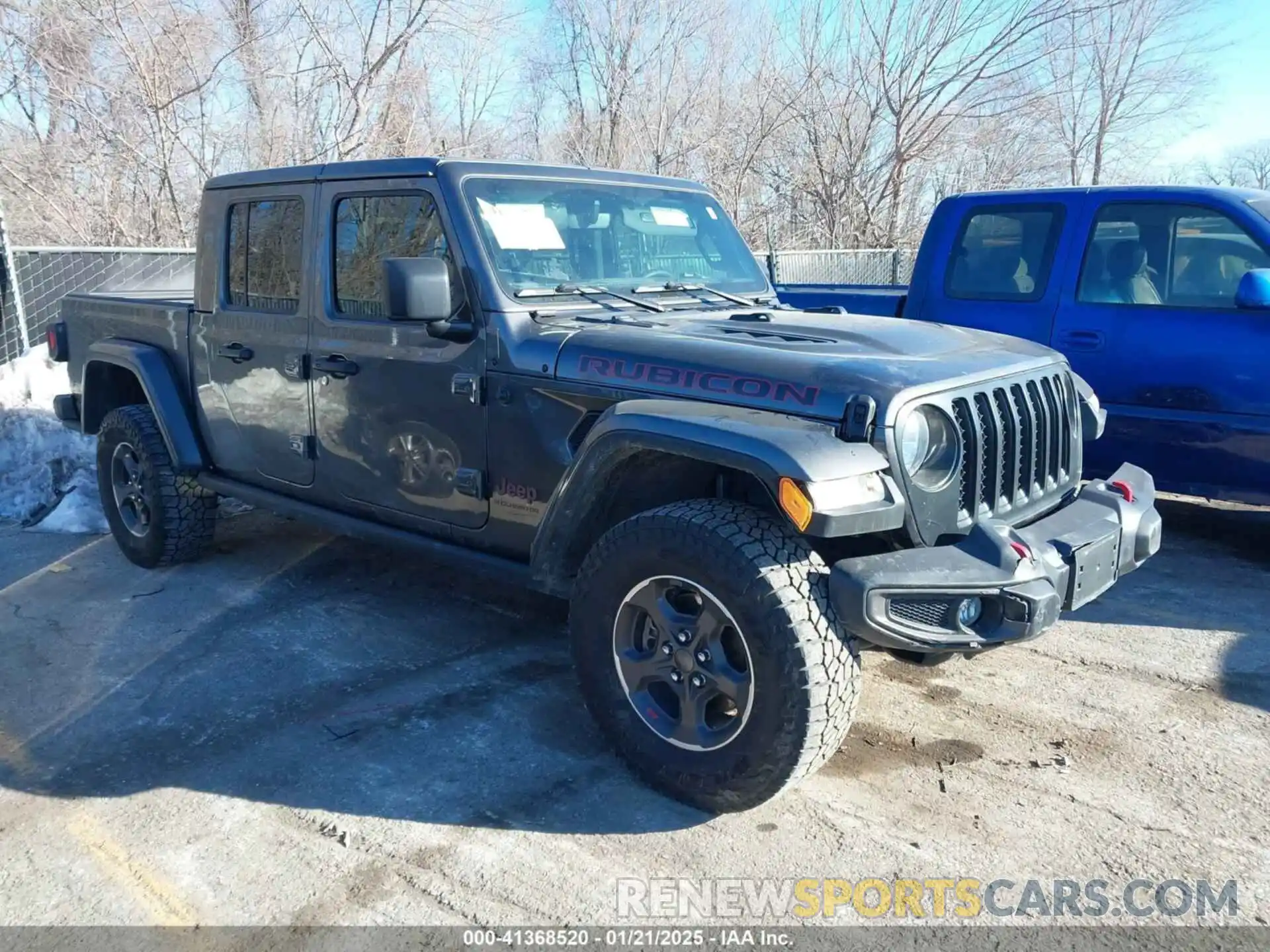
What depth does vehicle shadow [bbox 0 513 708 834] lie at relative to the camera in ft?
10.6

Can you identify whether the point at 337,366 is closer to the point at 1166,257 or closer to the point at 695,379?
the point at 695,379

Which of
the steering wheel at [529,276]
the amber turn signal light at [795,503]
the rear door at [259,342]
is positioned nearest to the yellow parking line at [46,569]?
the rear door at [259,342]

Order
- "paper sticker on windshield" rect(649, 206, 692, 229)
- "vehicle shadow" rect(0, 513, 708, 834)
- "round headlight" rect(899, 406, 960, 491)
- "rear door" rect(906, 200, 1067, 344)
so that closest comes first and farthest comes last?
"round headlight" rect(899, 406, 960, 491) → "vehicle shadow" rect(0, 513, 708, 834) → "paper sticker on windshield" rect(649, 206, 692, 229) → "rear door" rect(906, 200, 1067, 344)

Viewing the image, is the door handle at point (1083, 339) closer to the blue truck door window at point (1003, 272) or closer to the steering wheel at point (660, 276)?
the blue truck door window at point (1003, 272)

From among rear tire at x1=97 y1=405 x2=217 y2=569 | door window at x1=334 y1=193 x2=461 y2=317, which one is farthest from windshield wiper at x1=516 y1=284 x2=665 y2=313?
rear tire at x1=97 y1=405 x2=217 y2=569

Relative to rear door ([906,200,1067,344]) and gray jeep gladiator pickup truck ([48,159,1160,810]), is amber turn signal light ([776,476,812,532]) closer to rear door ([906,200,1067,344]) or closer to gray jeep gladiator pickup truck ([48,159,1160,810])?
gray jeep gladiator pickup truck ([48,159,1160,810])

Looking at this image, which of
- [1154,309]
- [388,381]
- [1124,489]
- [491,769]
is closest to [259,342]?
[388,381]

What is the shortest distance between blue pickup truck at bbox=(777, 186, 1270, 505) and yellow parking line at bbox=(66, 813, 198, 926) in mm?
4593

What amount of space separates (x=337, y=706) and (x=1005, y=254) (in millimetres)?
4243

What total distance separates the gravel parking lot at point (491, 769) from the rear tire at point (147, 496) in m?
0.43

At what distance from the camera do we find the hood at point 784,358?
2971 millimetres

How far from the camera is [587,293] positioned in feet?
12.8

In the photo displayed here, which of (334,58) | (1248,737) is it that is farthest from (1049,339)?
(334,58)

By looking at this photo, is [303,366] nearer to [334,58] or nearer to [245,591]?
[245,591]
